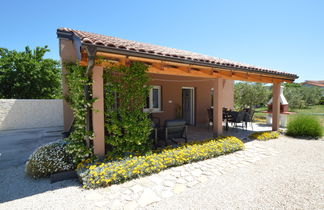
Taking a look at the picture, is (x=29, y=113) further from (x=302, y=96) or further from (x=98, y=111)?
(x=302, y=96)

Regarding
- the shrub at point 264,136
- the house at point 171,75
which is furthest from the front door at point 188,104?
the shrub at point 264,136

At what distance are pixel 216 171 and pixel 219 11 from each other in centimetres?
842

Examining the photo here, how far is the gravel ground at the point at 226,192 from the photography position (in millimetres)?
2773

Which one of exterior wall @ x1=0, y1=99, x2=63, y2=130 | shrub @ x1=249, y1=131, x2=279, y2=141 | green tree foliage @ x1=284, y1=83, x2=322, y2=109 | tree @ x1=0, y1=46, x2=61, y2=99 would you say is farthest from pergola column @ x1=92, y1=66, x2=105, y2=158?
green tree foliage @ x1=284, y1=83, x2=322, y2=109

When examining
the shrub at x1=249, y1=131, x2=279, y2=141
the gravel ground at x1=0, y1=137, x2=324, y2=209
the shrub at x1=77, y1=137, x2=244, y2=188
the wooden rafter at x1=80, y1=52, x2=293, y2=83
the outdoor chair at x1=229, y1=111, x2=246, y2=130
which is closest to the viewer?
the gravel ground at x1=0, y1=137, x2=324, y2=209

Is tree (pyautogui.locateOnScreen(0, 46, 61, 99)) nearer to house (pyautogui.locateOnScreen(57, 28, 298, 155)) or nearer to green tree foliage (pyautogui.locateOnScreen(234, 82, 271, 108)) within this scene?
house (pyautogui.locateOnScreen(57, 28, 298, 155))

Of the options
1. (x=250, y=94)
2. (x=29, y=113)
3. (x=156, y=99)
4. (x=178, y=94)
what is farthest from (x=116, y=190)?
(x=250, y=94)

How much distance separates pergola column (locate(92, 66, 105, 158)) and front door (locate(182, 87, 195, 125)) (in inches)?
269

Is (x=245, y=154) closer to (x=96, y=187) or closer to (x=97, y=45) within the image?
(x=96, y=187)

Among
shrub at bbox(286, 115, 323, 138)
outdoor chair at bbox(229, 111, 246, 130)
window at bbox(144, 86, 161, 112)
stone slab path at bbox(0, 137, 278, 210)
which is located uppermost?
window at bbox(144, 86, 161, 112)

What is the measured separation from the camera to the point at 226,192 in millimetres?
3150

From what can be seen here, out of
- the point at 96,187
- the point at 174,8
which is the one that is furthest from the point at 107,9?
the point at 96,187

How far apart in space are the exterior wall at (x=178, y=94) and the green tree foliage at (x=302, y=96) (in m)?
15.4

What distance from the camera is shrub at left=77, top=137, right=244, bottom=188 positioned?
338 cm
